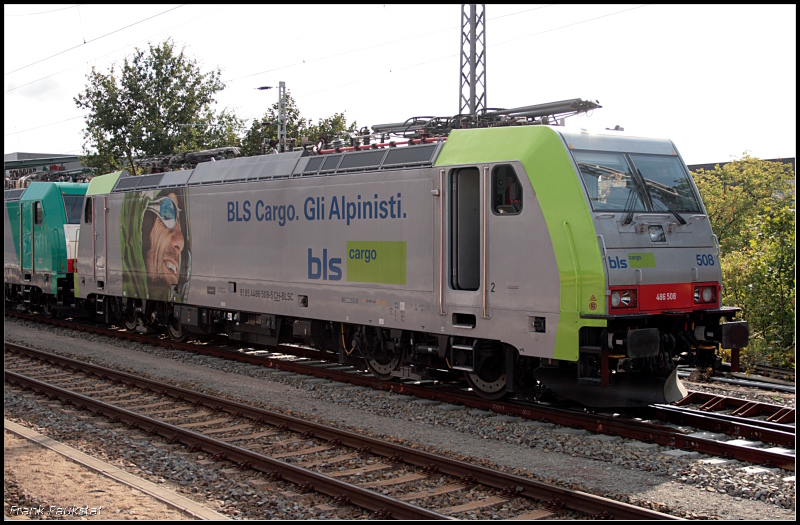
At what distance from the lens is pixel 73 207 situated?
2262cm

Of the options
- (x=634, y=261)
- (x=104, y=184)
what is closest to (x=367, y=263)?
(x=634, y=261)

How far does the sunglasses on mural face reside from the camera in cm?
1695

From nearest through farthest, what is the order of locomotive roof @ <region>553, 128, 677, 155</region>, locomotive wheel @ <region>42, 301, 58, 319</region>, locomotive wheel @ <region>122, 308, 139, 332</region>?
1. locomotive roof @ <region>553, 128, 677, 155</region>
2. locomotive wheel @ <region>122, 308, 139, 332</region>
3. locomotive wheel @ <region>42, 301, 58, 319</region>

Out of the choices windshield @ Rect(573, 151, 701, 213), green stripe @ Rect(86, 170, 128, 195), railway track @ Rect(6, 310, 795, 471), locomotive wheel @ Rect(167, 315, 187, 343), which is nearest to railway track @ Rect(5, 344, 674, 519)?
railway track @ Rect(6, 310, 795, 471)

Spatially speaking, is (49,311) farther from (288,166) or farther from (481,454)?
(481,454)

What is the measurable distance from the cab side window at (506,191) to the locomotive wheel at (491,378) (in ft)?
6.57

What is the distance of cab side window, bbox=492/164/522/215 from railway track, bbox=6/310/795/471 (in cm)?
257

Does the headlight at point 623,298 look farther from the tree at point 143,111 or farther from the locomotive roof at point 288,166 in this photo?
the tree at point 143,111

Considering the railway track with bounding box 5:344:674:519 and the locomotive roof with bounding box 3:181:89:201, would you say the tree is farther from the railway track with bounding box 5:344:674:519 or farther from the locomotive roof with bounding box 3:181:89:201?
the railway track with bounding box 5:344:674:519

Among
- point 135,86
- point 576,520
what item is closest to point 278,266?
point 576,520

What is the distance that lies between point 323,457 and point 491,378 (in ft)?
10.3

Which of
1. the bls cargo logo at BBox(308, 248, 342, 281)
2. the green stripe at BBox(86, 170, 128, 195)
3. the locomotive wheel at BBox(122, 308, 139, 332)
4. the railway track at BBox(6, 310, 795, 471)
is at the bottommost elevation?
the railway track at BBox(6, 310, 795, 471)

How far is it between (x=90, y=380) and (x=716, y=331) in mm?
10252

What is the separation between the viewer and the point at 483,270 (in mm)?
10250
